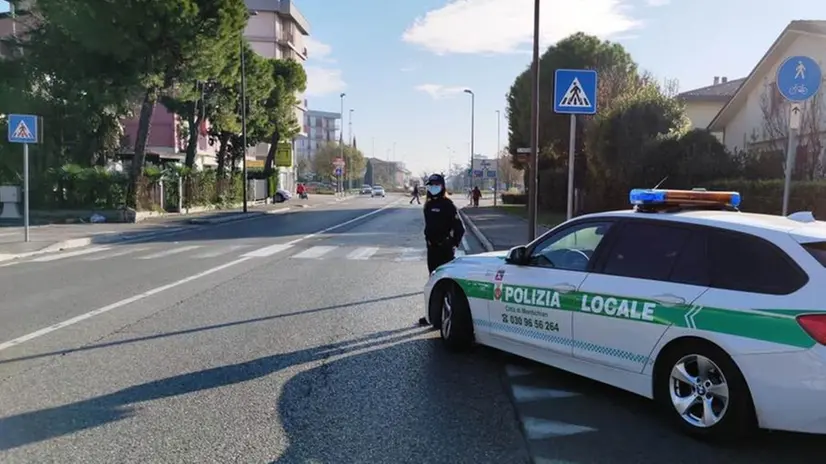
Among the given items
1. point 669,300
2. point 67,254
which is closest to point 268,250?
point 67,254

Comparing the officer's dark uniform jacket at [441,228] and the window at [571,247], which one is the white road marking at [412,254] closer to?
the officer's dark uniform jacket at [441,228]

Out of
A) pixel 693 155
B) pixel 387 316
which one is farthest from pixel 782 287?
pixel 693 155

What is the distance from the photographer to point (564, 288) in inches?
217

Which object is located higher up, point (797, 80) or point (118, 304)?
point (797, 80)

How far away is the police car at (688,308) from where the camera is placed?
13.4 ft

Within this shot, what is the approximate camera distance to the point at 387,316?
872cm

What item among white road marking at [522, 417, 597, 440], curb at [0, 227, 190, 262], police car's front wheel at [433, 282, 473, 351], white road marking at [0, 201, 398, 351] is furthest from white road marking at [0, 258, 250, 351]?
curb at [0, 227, 190, 262]

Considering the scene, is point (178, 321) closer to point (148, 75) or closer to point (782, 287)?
point (782, 287)

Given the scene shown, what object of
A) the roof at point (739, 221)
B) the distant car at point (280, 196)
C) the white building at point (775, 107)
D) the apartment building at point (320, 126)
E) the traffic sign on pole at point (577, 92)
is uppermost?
the apartment building at point (320, 126)

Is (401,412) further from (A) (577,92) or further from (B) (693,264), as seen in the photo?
(A) (577,92)

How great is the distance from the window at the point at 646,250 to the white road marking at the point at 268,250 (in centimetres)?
1170

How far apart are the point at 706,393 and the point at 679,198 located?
1636 millimetres

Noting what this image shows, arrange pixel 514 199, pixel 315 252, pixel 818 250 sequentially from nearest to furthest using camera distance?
pixel 818 250, pixel 315 252, pixel 514 199

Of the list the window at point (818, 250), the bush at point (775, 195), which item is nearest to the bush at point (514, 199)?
the bush at point (775, 195)
